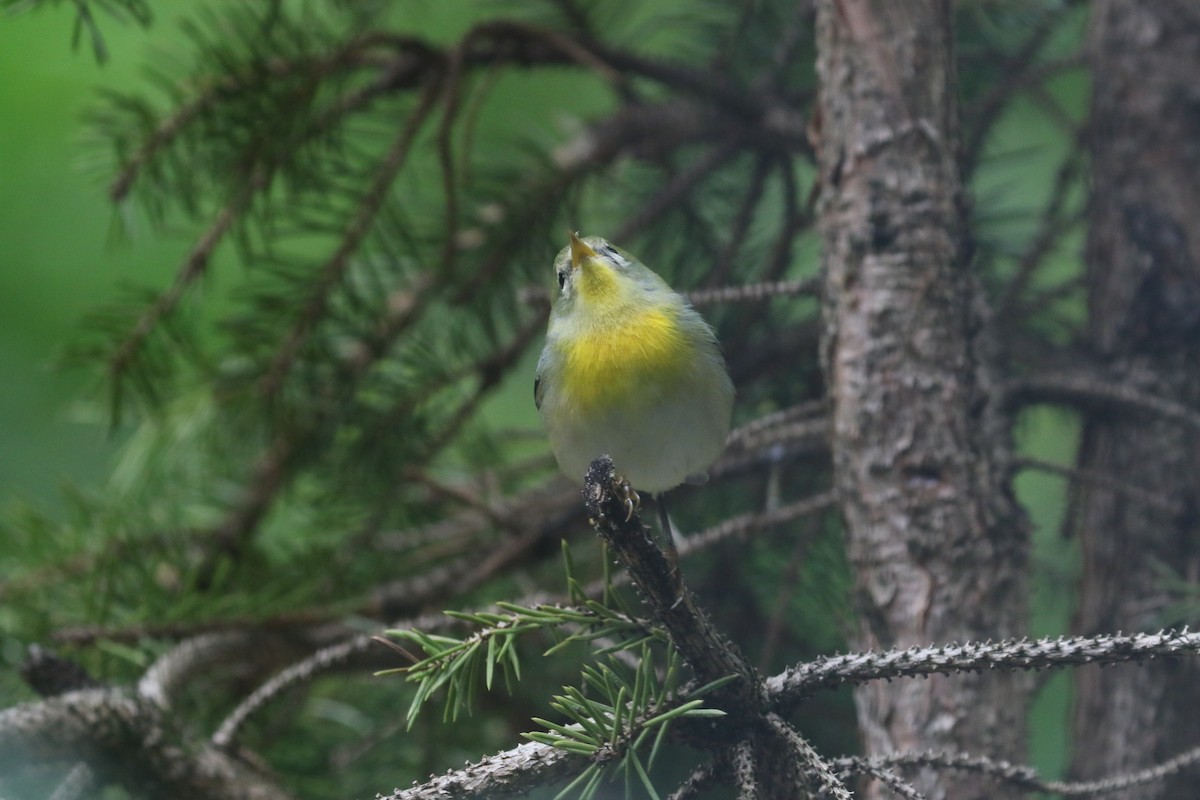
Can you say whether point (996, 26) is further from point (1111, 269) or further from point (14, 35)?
point (14, 35)

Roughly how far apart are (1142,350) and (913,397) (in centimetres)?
80

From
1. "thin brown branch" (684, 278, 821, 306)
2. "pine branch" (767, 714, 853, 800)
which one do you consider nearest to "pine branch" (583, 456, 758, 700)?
"pine branch" (767, 714, 853, 800)

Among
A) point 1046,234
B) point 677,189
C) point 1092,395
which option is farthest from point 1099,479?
point 677,189

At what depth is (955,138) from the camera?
2088mm

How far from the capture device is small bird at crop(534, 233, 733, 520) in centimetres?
206

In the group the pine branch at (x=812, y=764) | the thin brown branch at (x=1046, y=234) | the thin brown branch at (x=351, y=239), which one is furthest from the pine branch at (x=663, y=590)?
the thin brown branch at (x=1046, y=234)

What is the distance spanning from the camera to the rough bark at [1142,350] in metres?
2.29

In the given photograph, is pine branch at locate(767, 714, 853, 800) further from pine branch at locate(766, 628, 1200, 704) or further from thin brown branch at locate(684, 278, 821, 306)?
thin brown branch at locate(684, 278, 821, 306)

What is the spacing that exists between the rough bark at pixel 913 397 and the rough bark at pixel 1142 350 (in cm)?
41

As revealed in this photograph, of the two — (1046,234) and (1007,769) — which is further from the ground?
(1046,234)

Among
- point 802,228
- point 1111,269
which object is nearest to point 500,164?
point 802,228

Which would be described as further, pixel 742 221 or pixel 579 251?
pixel 742 221

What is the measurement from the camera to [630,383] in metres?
2.06

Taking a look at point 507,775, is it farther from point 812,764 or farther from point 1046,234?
point 1046,234
